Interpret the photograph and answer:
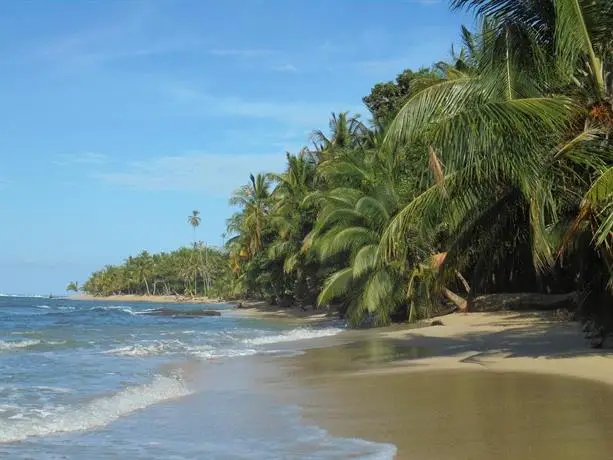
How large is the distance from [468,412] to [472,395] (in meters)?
1.08

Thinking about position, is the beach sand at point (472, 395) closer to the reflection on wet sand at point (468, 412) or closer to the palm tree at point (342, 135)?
the reflection on wet sand at point (468, 412)

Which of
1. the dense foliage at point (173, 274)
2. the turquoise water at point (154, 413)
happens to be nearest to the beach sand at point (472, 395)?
the turquoise water at point (154, 413)

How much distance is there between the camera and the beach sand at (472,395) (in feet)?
19.6

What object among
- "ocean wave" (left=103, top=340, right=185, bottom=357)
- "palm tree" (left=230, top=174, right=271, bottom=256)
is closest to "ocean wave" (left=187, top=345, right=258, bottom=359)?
"ocean wave" (left=103, top=340, right=185, bottom=357)

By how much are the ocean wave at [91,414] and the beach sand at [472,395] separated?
217 cm

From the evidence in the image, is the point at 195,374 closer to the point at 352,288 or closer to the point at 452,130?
the point at 452,130

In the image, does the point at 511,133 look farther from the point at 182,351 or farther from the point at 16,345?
the point at 16,345

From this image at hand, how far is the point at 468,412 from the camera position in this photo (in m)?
7.39

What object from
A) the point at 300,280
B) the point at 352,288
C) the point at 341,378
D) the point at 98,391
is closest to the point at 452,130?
the point at 341,378

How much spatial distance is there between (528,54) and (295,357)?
8414mm

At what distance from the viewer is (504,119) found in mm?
8883

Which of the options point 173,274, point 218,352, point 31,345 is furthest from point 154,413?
point 173,274

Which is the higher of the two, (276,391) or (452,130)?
(452,130)

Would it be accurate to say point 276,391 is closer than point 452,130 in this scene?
No
